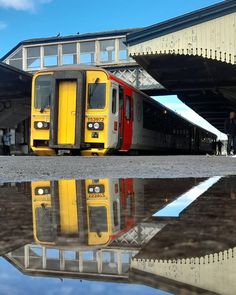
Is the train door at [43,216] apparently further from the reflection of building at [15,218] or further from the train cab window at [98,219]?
the train cab window at [98,219]

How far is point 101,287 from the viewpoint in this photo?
1.43 metres

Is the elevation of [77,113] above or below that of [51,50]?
below

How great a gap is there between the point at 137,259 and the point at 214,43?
1643 cm

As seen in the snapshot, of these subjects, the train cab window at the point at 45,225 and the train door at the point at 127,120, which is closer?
the train cab window at the point at 45,225

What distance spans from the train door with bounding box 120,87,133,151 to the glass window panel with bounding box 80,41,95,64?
45.0 feet

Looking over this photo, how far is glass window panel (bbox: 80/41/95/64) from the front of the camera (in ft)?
94.3

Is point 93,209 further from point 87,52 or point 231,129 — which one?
point 87,52

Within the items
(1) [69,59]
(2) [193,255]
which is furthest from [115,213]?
(1) [69,59]

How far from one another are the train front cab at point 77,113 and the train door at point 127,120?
20.6 inches

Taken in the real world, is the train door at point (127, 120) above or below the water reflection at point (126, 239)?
above

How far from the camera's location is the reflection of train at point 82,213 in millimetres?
2203

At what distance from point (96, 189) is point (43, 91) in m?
10.7

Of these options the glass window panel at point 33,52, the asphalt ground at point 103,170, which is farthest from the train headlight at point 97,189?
the glass window panel at point 33,52

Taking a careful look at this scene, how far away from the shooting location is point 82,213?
289 centimetres
